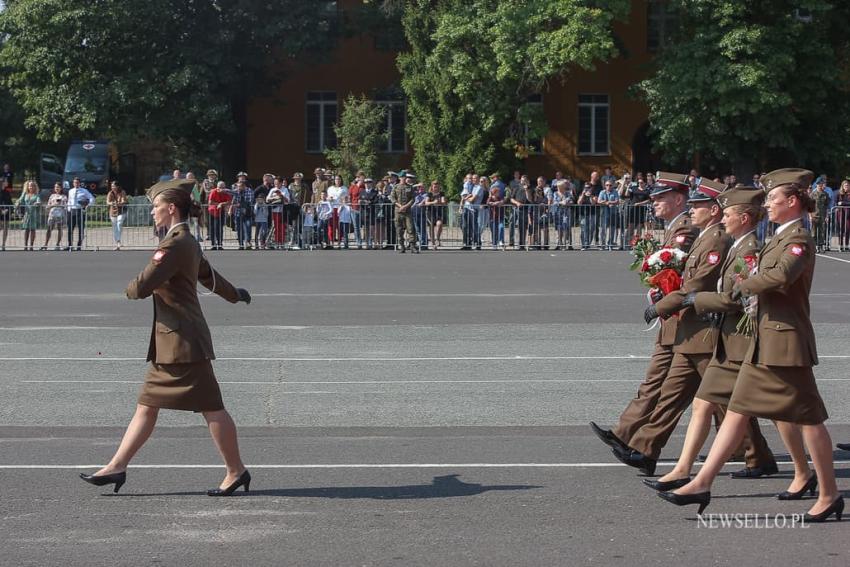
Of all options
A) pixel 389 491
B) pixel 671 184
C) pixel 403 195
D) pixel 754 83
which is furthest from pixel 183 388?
pixel 754 83

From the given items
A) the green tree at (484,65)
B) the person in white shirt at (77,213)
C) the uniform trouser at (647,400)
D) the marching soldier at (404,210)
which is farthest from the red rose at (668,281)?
the green tree at (484,65)

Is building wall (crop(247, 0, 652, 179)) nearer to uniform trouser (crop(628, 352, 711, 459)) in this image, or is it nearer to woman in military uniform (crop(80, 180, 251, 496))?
uniform trouser (crop(628, 352, 711, 459))

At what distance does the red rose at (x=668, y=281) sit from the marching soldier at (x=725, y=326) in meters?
0.43

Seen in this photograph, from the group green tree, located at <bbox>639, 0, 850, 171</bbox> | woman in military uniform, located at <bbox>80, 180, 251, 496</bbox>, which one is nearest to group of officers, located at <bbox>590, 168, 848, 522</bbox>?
woman in military uniform, located at <bbox>80, 180, 251, 496</bbox>

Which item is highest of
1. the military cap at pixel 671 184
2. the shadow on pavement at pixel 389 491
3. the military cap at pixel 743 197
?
the military cap at pixel 671 184

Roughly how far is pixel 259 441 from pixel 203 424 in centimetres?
82

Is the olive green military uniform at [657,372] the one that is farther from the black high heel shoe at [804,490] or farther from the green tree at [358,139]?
the green tree at [358,139]

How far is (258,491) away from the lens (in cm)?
754

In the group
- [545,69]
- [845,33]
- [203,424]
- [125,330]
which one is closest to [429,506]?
[203,424]

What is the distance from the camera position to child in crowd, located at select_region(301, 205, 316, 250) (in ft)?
97.0

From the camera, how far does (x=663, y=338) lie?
796 cm

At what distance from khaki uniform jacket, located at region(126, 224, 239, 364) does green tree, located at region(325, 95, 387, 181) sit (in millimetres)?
34052

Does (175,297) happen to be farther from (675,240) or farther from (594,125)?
(594,125)

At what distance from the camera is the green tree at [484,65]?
37375mm
